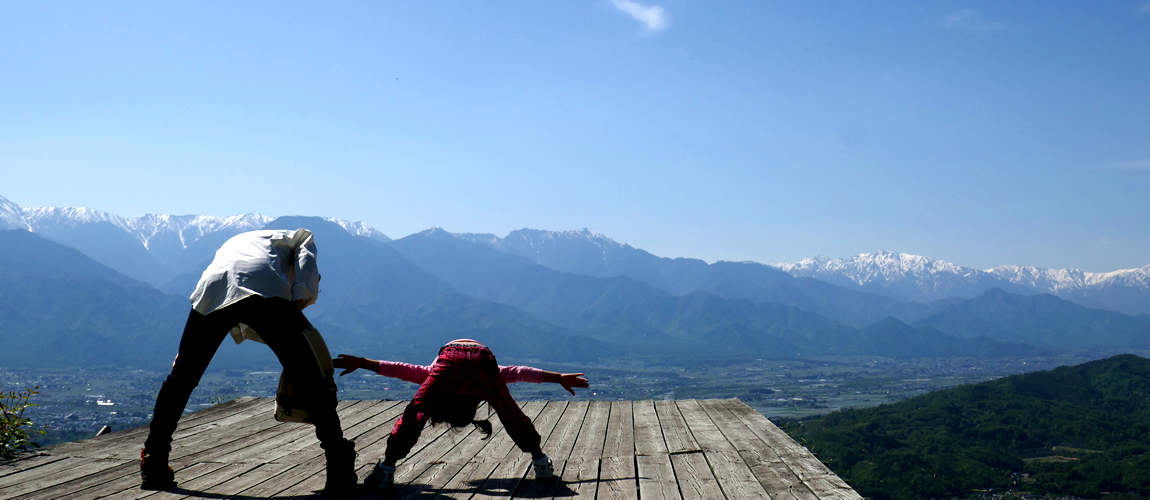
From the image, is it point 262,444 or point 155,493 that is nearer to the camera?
point 155,493

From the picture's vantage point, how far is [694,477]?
444 cm

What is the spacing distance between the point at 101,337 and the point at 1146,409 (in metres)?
228

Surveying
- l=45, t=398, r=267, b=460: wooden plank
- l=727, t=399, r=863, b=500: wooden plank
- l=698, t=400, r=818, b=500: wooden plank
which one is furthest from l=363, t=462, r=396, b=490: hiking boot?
l=727, t=399, r=863, b=500: wooden plank

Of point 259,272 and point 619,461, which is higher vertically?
point 259,272

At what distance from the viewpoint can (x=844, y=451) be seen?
1371 inches

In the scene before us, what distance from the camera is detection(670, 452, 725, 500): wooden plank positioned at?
400 centimetres

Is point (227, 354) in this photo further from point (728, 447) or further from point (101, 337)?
point (728, 447)

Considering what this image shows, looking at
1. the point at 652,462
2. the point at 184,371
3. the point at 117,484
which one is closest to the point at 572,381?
the point at 652,462

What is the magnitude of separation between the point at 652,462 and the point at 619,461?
0.24 meters

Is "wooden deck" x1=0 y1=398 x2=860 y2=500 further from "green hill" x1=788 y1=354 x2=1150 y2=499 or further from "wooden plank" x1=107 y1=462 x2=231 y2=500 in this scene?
"green hill" x1=788 y1=354 x2=1150 y2=499

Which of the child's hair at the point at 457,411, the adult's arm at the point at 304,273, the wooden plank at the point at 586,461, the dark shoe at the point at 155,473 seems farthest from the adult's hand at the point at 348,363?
the wooden plank at the point at 586,461

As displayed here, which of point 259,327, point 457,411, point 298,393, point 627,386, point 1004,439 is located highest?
point 259,327

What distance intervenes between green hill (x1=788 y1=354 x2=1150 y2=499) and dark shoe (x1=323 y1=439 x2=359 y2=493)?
2495 centimetres

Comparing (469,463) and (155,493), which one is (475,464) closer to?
(469,463)
